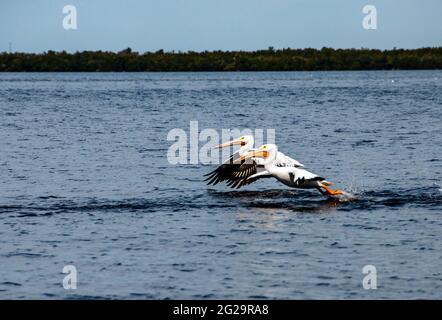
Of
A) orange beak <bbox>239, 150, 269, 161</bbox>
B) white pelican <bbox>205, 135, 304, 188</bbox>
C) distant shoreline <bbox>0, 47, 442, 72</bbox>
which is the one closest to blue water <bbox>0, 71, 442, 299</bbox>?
white pelican <bbox>205, 135, 304, 188</bbox>

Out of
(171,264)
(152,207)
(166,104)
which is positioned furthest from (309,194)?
(166,104)

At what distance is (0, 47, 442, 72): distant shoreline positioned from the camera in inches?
4360

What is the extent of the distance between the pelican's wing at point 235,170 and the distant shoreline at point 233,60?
90.6 metres

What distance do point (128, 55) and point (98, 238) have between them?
343 ft

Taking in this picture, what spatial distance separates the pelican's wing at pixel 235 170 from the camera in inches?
760

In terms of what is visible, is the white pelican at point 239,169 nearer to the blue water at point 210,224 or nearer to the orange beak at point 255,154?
the orange beak at point 255,154

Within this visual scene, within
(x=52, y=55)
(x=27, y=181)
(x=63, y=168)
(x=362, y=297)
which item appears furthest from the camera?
(x=52, y=55)

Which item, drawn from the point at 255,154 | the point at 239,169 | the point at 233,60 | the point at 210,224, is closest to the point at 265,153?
the point at 255,154

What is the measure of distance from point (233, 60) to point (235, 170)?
96012mm

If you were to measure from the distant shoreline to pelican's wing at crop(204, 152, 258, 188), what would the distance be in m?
90.6

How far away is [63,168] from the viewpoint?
23969 mm

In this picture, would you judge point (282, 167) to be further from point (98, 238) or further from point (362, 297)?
point (362, 297)

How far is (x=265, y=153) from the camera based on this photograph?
18.6 m

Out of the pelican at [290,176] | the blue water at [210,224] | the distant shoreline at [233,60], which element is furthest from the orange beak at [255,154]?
the distant shoreline at [233,60]
